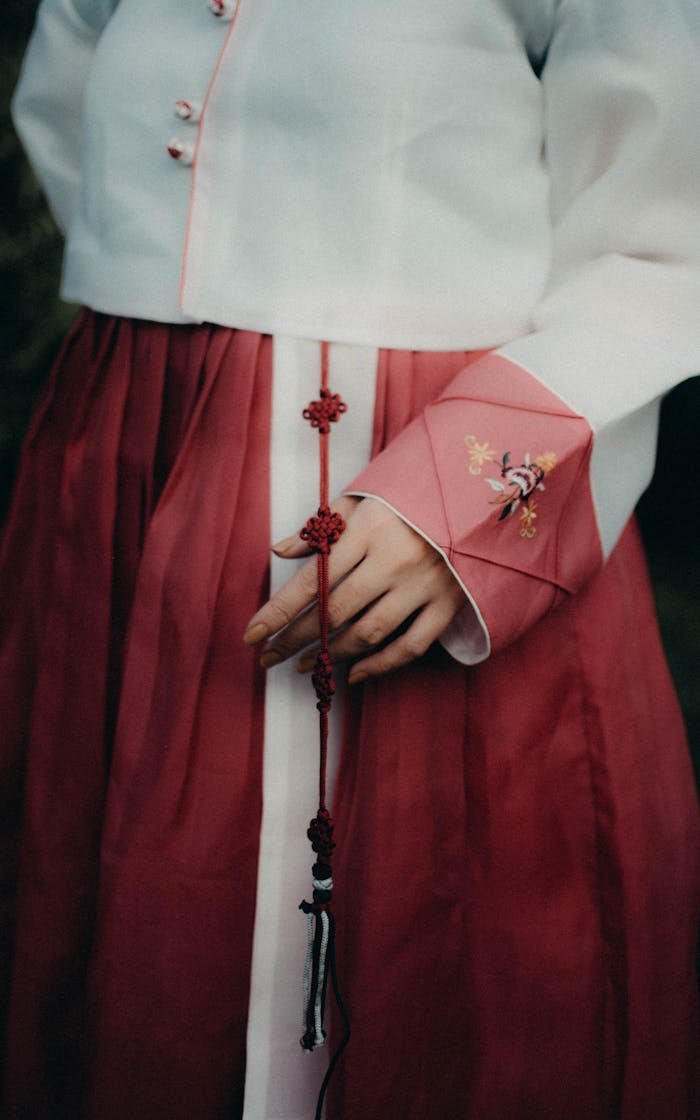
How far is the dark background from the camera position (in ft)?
3.93

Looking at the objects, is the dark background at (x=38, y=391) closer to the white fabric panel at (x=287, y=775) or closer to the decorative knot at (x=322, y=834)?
the white fabric panel at (x=287, y=775)

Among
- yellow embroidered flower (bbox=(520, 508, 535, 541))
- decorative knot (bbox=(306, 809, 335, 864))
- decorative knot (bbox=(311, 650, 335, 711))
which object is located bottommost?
decorative knot (bbox=(306, 809, 335, 864))

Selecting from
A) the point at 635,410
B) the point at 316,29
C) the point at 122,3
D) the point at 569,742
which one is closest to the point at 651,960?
the point at 569,742

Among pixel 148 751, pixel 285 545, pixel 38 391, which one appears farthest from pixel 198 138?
pixel 38 391

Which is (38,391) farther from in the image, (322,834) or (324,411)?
(322,834)

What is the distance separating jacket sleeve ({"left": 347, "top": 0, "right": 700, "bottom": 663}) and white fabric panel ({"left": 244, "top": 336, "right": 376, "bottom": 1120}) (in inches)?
2.8

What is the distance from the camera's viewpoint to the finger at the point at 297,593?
0.54m

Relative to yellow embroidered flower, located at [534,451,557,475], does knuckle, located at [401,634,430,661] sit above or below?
below

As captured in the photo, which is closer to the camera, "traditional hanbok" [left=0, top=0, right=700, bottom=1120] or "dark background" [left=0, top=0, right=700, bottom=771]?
"traditional hanbok" [left=0, top=0, right=700, bottom=1120]

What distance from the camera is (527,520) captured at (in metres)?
0.57

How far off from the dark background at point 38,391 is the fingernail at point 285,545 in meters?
0.78

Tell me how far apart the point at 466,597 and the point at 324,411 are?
0.17 m

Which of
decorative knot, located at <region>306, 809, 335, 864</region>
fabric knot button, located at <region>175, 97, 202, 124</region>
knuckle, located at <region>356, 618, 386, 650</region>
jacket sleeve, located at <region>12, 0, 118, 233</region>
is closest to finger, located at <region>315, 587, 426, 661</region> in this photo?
knuckle, located at <region>356, 618, 386, 650</region>

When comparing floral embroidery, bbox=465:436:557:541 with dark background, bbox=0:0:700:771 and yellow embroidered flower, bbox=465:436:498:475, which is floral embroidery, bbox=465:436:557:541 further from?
dark background, bbox=0:0:700:771
